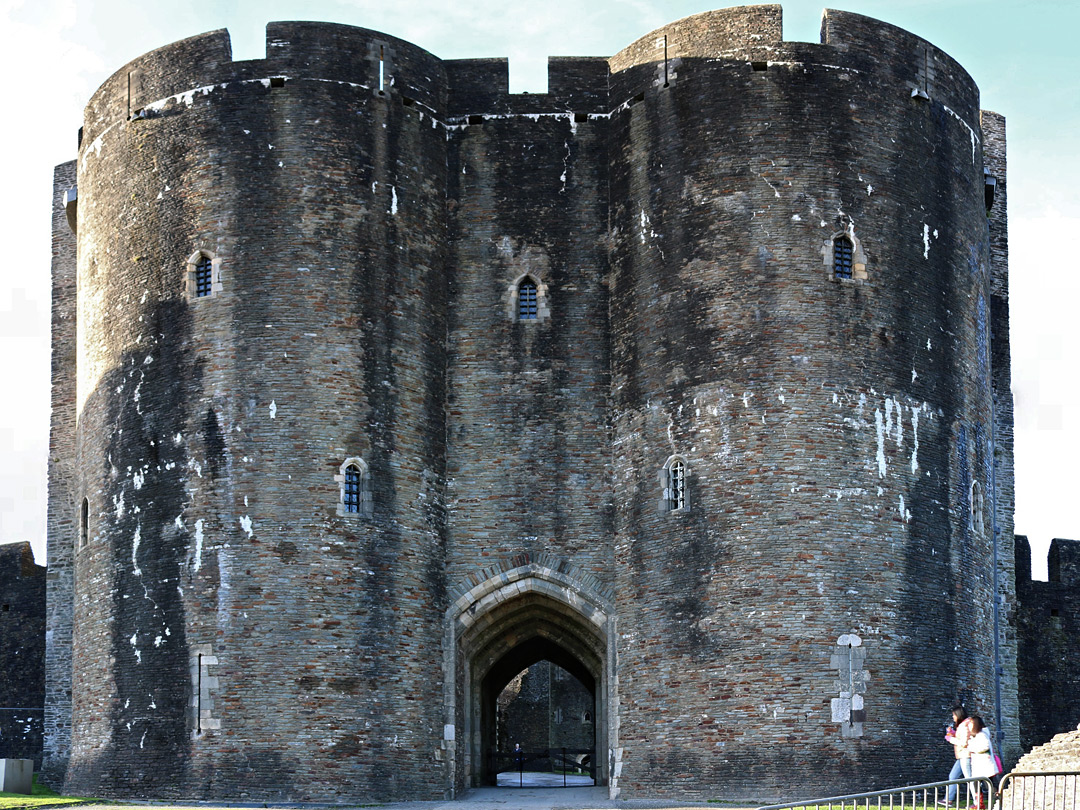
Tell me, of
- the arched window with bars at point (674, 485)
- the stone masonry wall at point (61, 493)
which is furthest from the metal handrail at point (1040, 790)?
the stone masonry wall at point (61, 493)

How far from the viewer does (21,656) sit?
36156 millimetres

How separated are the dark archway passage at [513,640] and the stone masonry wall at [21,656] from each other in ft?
32.6

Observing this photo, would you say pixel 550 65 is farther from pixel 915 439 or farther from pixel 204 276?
pixel 915 439

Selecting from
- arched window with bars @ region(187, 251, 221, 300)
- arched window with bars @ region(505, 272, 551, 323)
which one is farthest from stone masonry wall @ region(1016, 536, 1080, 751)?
arched window with bars @ region(187, 251, 221, 300)

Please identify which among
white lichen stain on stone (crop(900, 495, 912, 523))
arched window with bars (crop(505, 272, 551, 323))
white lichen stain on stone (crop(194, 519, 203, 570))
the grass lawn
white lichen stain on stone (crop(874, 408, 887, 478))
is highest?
arched window with bars (crop(505, 272, 551, 323))

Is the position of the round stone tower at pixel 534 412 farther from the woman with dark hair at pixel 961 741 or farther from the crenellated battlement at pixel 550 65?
the woman with dark hair at pixel 961 741

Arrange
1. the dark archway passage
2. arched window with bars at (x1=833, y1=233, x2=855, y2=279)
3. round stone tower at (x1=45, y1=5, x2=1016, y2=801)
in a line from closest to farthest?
round stone tower at (x1=45, y1=5, x2=1016, y2=801), arched window with bars at (x1=833, y1=233, x2=855, y2=279), the dark archway passage

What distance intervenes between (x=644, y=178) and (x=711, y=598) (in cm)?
747

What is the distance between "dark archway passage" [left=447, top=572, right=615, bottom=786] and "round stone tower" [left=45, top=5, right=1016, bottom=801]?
0.09m

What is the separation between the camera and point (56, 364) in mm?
35781

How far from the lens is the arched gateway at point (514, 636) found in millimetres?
28984

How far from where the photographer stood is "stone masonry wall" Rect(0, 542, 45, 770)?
117 ft

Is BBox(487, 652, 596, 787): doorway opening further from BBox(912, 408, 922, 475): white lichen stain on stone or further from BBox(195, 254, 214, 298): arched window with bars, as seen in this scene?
BBox(195, 254, 214, 298): arched window with bars

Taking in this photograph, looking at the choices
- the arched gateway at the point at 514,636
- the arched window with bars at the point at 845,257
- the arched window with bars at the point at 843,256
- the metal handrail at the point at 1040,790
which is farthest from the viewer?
the arched gateway at the point at 514,636
